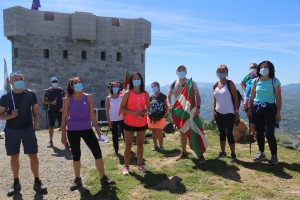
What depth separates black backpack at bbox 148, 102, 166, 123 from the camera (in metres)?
8.95

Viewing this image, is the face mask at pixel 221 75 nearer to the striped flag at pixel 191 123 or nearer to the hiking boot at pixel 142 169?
the striped flag at pixel 191 123

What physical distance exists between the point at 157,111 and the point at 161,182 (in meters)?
2.84

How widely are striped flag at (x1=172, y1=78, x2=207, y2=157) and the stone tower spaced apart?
1520cm

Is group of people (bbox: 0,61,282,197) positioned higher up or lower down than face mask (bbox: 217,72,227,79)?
lower down

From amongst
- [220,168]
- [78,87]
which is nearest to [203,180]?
[220,168]

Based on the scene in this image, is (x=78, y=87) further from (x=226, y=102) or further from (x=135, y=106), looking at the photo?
A: (x=226, y=102)

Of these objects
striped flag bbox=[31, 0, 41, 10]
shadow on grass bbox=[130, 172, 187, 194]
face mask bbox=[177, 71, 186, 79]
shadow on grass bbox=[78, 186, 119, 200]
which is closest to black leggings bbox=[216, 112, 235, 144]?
face mask bbox=[177, 71, 186, 79]

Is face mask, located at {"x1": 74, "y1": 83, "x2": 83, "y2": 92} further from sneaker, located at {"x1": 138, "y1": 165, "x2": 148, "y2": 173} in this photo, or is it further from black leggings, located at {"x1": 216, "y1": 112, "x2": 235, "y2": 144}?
black leggings, located at {"x1": 216, "y1": 112, "x2": 235, "y2": 144}

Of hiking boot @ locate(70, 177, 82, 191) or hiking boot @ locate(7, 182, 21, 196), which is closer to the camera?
hiking boot @ locate(7, 182, 21, 196)

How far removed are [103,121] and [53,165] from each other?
10439mm

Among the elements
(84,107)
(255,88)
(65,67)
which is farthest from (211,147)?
(65,67)

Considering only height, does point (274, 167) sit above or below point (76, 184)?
above

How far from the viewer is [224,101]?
7191 millimetres

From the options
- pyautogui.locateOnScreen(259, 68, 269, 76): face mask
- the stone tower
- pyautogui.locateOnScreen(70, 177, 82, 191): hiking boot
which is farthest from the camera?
the stone tower
